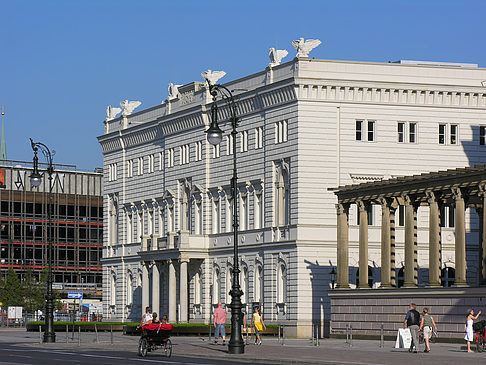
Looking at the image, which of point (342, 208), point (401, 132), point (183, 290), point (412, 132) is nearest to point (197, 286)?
point (183, 290)

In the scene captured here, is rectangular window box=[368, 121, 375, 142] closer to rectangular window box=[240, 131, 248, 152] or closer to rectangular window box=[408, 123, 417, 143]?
rectangular window box=[408, 123, 417, 143]

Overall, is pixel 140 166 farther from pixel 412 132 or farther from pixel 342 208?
pixel 342 208

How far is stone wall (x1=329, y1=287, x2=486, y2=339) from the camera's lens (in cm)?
6431

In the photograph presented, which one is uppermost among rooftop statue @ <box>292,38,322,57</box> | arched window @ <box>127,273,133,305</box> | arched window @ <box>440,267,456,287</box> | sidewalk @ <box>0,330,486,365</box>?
rooftop statue @ <box>292,38,322,57</box>

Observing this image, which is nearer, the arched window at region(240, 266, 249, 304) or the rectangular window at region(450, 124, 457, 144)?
the rectangular window at region(450, 124, 457, 144)

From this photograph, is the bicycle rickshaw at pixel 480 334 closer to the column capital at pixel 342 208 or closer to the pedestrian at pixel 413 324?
the pedestrian at pixel 413 324

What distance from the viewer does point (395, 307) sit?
70.8 m

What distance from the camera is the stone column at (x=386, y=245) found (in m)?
73.2

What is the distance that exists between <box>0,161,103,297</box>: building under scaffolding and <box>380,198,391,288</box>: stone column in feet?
327

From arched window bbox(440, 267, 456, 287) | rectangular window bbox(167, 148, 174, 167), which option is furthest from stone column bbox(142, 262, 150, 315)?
arched window bbox(440, 267, 456, 287)

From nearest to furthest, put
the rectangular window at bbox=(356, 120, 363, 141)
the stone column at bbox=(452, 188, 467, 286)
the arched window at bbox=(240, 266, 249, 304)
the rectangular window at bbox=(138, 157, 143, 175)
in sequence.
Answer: the stone column at bbox=(452, 188, 467, 286)
the rectangular window at bbox=(356, 120, 363, 141)
the arched window at bbox=(240, 266, 249, 304)
the rectangular window at bbox=(138, 157, 143, 175)

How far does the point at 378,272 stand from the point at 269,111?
48.1ft

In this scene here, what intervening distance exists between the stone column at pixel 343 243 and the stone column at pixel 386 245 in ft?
12.5

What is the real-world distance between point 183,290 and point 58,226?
275 feet
